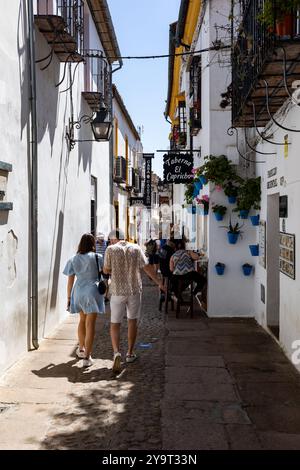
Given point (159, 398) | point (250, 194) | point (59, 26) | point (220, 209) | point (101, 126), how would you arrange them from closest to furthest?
point (159, 398)
point (59, 26)
point (250, 194)
point (220, 209)
point (101, 126)

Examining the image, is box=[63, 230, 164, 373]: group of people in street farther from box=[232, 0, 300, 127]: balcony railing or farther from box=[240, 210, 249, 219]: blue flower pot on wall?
box=[240, 210, 249, 219]: blue flower pot on wall

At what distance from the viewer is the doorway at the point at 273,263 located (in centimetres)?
848

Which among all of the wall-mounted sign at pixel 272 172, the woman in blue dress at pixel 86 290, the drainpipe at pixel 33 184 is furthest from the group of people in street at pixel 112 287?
the wall-mounted sign at pixel 272 172

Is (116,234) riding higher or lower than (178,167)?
lower

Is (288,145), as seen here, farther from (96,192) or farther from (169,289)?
(96,192)

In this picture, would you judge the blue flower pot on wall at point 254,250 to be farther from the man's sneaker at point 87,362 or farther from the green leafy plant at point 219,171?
the man's sneaker at point 87,362

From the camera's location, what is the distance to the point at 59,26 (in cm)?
782

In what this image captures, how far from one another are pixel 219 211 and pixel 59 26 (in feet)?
13.6

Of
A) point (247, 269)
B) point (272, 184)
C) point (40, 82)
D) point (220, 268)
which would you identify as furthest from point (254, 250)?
point (40, 82)

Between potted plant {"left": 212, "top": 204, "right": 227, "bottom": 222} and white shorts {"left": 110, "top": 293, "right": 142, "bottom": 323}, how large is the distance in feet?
11.7

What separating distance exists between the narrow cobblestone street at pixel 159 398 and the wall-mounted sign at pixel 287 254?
3.71 feet

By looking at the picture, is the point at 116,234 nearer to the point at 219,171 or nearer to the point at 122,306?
the point at 122,306

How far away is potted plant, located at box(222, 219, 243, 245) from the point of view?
9.88 m

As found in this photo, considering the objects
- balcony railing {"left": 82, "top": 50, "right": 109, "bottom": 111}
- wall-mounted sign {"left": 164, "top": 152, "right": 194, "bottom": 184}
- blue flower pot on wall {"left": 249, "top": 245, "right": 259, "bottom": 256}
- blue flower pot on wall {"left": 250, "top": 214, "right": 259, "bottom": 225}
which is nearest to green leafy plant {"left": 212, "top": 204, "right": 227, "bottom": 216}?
blue flower pot on wall {"left": 250, "top": 214, "right": 259, "bottom": 225}
